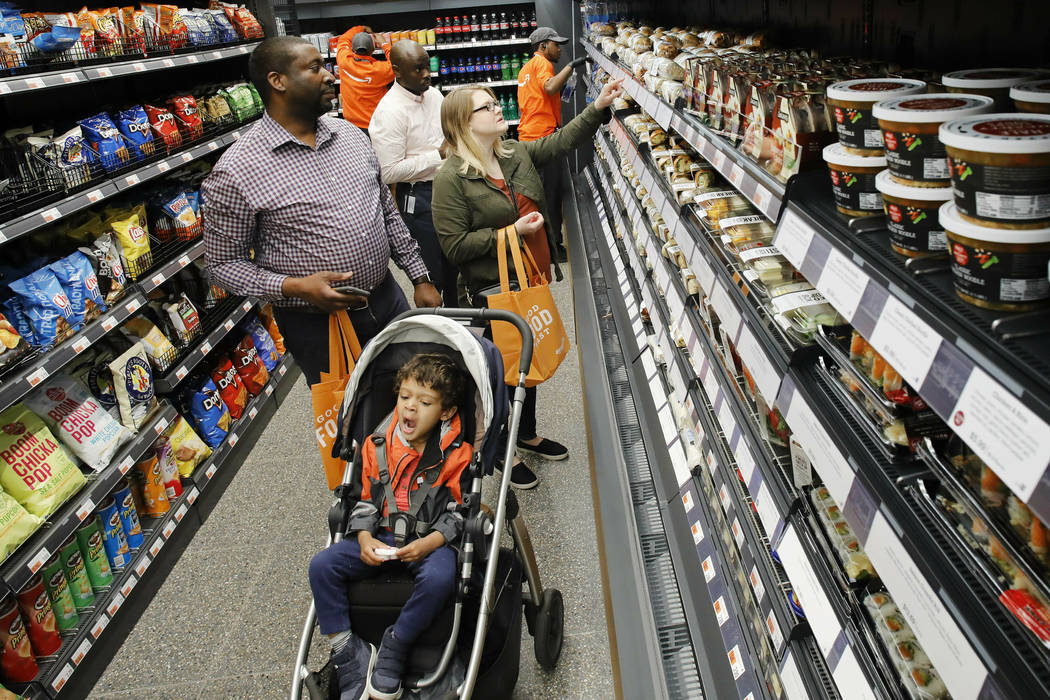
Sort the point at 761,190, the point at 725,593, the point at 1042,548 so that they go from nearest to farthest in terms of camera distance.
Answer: the point at 1042,548 → the point at 761,190 → the point at 725,593

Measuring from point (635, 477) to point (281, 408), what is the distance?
88.2 inches

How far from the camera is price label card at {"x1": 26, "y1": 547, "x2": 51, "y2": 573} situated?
2.13 m

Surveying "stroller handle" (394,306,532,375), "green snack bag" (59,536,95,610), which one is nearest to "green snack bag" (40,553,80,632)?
"green snack bag" (59,536,95,610)

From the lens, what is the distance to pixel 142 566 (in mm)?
2672

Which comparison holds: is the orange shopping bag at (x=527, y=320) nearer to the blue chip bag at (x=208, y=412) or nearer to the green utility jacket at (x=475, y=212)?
the green utility jacket at (x=475, y=212)

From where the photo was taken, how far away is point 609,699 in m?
2.04

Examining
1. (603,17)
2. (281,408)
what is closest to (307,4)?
(603,17)

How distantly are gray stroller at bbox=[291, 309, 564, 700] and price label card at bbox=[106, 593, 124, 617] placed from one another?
3.41 ft

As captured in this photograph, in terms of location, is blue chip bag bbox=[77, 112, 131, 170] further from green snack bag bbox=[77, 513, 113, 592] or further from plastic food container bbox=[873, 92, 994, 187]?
plastic food container bbox=[873, 92, 994, 187]

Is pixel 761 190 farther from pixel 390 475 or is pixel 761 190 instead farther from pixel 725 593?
pixel 390 475

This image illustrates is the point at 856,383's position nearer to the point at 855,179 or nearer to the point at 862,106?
the point at 855,179

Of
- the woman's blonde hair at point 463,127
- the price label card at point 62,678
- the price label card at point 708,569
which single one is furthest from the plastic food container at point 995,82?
the price label card at point 62,678

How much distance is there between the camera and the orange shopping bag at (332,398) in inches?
89.0

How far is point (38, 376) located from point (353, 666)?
1.37m
